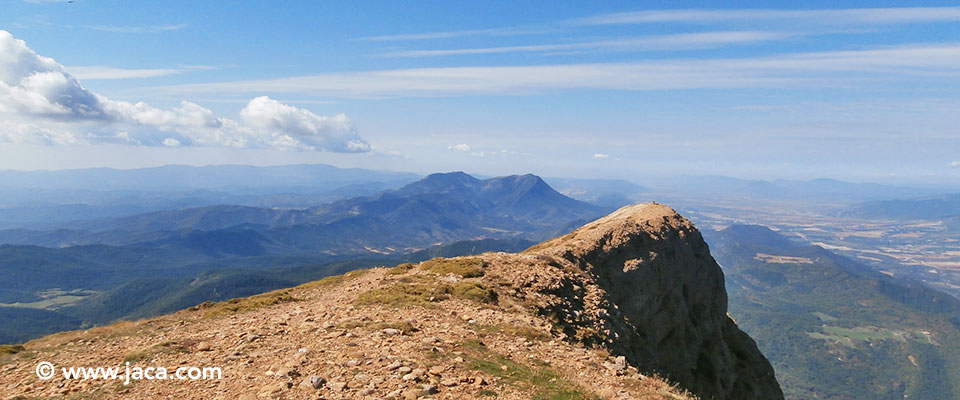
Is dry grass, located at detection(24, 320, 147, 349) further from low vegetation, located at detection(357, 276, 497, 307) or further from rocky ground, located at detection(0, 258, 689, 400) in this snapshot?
low vegetation, located at detection(357, 276, 497, 307)

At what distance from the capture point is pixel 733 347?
60.2 meters

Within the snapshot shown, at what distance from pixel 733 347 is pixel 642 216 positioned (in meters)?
23.1

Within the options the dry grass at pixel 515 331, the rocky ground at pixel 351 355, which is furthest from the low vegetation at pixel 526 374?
the dry grass at pixel 515 331

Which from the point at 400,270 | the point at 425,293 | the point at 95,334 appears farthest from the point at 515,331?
the point at 95,334

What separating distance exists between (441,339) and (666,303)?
36.2 meters

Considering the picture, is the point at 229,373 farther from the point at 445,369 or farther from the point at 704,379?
the point at 704,379

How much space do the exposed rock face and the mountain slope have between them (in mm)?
271

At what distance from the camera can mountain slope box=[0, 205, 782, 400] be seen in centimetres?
1717

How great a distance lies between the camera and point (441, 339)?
2250 centimetres

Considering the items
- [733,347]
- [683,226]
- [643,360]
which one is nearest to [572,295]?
[643,360]

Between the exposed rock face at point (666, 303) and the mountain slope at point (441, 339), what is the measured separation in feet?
0.89

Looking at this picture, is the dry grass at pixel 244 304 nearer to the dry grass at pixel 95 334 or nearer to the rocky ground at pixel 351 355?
the rocky ground at pixel 351 355

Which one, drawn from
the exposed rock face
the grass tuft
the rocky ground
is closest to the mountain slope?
the rocky ground

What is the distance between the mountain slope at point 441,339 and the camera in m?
17.2
